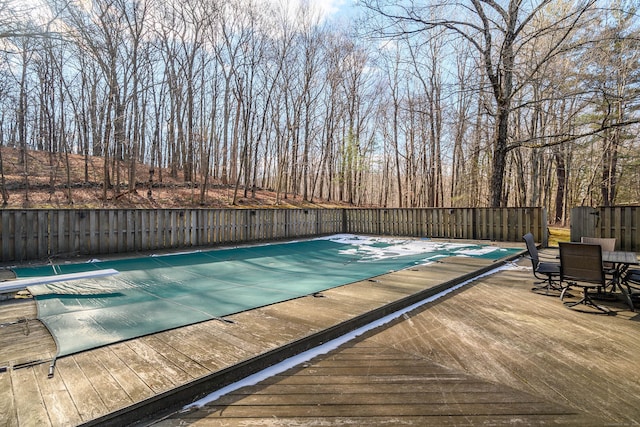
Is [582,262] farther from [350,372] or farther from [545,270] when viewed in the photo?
[350,372]

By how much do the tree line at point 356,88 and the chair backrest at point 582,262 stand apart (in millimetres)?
5497

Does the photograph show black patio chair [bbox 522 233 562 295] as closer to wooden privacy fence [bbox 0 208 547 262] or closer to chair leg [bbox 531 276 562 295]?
chair leg [bbox 531 276 562 295]

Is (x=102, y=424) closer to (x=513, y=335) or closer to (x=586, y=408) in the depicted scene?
(x=586, y=408)

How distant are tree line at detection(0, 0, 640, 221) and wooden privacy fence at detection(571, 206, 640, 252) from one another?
190 cm

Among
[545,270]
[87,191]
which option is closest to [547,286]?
[545,270]

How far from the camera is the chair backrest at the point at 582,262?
3.39 metres

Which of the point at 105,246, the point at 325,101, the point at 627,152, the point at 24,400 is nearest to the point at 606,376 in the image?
the point at 24,400

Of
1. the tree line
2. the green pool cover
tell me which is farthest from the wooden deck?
the tree line

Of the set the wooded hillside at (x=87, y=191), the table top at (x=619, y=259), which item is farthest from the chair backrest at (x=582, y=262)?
the wooded hillside at (x=87, y=191)

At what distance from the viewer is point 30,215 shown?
18.6 feet

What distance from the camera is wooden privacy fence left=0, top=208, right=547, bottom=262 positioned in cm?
573

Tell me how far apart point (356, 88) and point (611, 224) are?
1641cm

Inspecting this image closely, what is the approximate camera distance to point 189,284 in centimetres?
441

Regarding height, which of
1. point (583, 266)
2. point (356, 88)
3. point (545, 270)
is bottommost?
point (545, 270)
